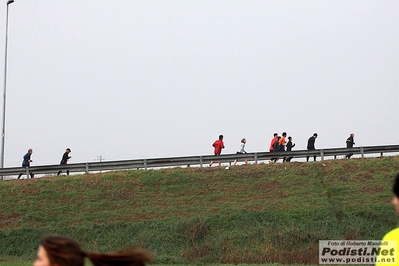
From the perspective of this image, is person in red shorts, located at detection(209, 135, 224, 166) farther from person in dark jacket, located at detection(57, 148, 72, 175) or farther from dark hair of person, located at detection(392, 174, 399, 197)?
dark hair of person, located at detection(392, 174, 399, 197)

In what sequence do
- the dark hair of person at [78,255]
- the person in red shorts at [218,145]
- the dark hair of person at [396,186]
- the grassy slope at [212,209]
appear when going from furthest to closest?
the person in red shorts at [218,145] < the grassy slope at [212,209] < the dark hair of person at [396,186] < the dark hair of person at [78,255]

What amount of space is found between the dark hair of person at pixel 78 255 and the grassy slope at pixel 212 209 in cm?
1760

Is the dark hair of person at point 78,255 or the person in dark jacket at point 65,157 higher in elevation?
the person in dark jacket at point 65,157

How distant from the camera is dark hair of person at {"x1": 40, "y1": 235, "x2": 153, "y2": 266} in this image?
429 cm

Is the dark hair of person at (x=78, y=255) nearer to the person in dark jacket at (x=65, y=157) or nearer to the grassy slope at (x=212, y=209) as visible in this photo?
the grassy slope at (x=212, y=209)

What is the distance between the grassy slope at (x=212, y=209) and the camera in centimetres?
2335

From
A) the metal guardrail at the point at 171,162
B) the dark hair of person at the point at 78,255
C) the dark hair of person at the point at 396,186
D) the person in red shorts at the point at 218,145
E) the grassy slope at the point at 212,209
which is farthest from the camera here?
the person in red shorts at the point at 218,145

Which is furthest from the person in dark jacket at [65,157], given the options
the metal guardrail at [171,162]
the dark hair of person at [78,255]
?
the dark hair of person at [78,255]

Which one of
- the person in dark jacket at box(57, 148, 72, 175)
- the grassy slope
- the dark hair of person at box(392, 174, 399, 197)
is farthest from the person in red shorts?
the dark hair of person at box(392, 174, 399, 197)

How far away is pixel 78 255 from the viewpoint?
14.2ft

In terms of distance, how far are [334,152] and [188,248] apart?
1133 cm

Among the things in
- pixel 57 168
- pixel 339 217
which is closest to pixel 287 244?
pixel 339 217

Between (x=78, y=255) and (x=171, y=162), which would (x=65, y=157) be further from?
(x=78, y=255)

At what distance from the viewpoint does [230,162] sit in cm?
3178
